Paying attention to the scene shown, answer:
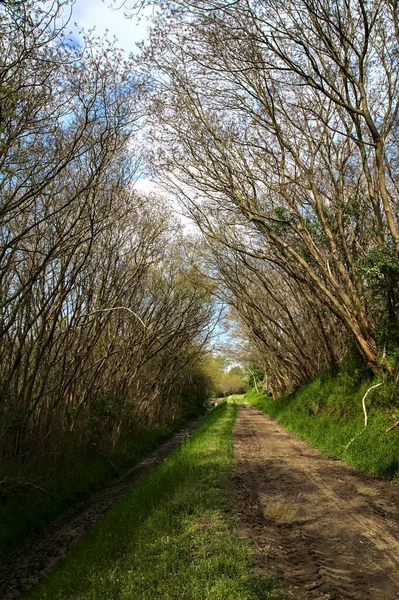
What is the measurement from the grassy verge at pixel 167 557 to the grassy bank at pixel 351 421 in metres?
2.65

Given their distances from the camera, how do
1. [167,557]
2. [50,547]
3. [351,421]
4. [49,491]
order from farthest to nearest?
[351,421] < [49,491] < [50,547] < [167,557]

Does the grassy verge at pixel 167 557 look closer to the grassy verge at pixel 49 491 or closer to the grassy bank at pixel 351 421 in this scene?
the grassy verge at pixel 49 491

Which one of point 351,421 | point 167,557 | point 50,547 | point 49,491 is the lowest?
point 50,547

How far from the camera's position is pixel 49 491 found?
25.9 ft

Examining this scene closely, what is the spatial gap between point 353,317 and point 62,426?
275 inches

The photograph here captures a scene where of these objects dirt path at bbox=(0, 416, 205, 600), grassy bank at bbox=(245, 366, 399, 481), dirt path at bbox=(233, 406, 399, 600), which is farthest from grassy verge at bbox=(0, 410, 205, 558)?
grassy bank at bbox=(245, 366, 399, 481)

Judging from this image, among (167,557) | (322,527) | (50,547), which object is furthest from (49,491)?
(322,527)

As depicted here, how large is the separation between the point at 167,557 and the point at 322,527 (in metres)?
1.79

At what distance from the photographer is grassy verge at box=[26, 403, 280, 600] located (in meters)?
3.23

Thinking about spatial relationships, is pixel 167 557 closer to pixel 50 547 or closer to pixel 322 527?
pixel 322 527

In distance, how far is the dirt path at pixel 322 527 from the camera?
3242 mm

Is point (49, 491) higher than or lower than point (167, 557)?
lower

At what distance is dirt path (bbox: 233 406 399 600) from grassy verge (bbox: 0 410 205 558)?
3512 mm

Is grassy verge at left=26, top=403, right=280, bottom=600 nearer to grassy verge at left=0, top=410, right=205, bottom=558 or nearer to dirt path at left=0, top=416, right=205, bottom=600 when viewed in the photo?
dirt path at left=0, top=416, right=205, bottom=600
